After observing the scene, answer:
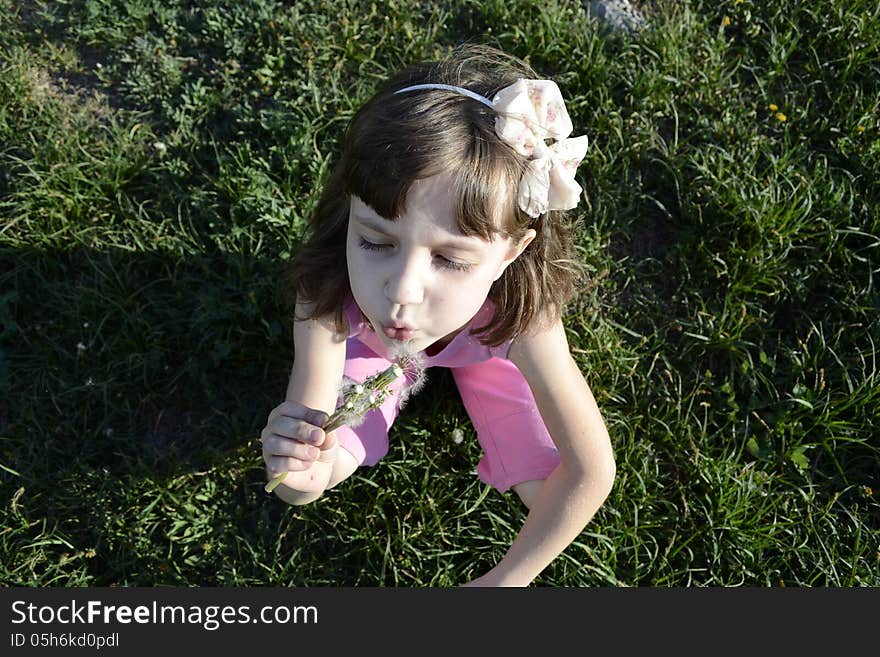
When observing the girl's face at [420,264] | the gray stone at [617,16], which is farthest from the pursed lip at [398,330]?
the gray stone at [617,16]

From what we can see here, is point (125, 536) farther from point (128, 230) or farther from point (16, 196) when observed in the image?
point (16, 196)

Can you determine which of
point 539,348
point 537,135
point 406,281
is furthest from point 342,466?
point 537,135

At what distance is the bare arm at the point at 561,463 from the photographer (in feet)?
8.21

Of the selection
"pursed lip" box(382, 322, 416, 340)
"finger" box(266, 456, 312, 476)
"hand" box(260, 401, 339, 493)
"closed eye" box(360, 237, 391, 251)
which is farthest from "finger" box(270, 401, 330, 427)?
"closed eye" box(360, 237, 391, 251)

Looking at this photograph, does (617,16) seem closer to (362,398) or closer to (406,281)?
(406,281)

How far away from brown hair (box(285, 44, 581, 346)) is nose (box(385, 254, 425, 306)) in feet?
0.37

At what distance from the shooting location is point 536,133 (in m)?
1.95

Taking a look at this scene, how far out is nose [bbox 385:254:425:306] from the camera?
6.30 feet

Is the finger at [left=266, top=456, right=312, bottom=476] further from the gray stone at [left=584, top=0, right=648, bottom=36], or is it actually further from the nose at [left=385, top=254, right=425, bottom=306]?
the gray stone at [left=584, top=0, right=648, bottom=36]

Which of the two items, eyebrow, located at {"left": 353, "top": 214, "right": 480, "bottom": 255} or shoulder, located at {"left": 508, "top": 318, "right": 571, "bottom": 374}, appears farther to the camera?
shoulder, located at {"left": 508, "top": 318, "right": 571, "bottom": 374}

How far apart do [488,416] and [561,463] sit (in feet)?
0.97

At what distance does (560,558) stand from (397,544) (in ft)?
1.79

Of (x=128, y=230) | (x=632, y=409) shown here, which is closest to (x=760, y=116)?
(x=632, y=409)

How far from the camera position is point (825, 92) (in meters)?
3.46
